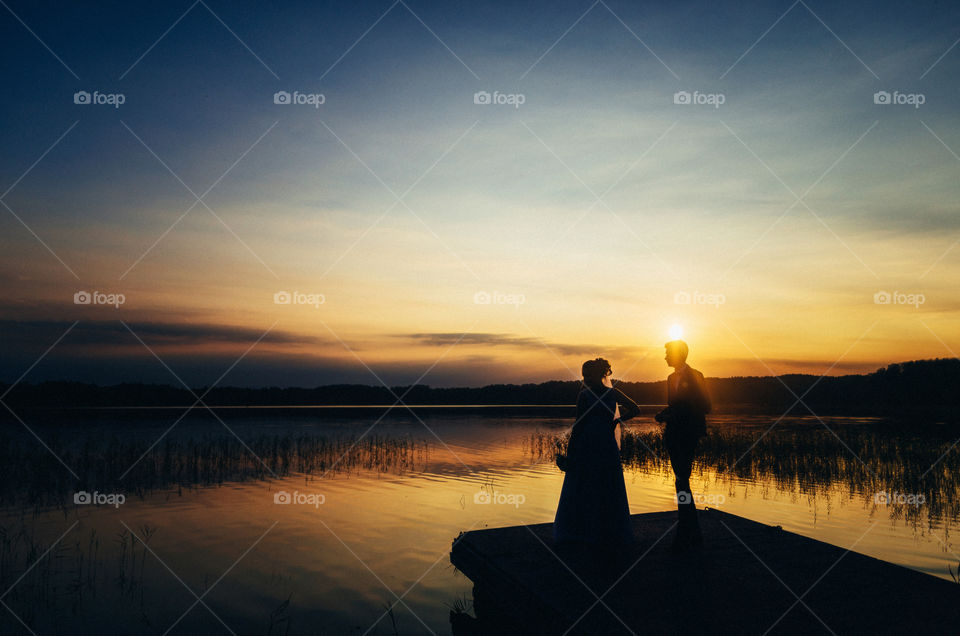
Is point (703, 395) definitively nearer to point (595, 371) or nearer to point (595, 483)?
point (595, 371)

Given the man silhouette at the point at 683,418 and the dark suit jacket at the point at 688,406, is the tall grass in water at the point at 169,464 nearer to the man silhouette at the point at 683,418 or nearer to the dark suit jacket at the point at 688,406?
the man silhouette at the point at 683,418

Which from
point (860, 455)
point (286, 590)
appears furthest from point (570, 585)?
point (860, 455)

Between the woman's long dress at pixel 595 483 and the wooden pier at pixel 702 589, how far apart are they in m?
0.32

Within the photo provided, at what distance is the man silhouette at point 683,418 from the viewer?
24.4ft

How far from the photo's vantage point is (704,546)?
8.00 meters

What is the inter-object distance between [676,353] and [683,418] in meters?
0.85

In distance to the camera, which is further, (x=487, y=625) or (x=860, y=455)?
(x=860, y=455)

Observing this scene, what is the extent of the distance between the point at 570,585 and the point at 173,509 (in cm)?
1219

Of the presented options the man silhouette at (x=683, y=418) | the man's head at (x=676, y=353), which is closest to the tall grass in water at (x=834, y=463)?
the man silhouette at (x=683, y=418)

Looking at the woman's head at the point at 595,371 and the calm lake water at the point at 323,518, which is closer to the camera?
the woman's head at the point at 595,371

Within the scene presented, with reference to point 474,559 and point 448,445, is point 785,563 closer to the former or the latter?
point 474,559

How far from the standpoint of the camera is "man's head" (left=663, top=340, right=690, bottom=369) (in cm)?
761

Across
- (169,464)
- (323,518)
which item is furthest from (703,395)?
(169,464)

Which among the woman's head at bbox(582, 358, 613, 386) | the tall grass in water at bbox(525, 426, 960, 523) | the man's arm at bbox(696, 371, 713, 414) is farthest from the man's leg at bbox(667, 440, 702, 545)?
the tall grass in water at bbox(525, 426, 960, 523)
